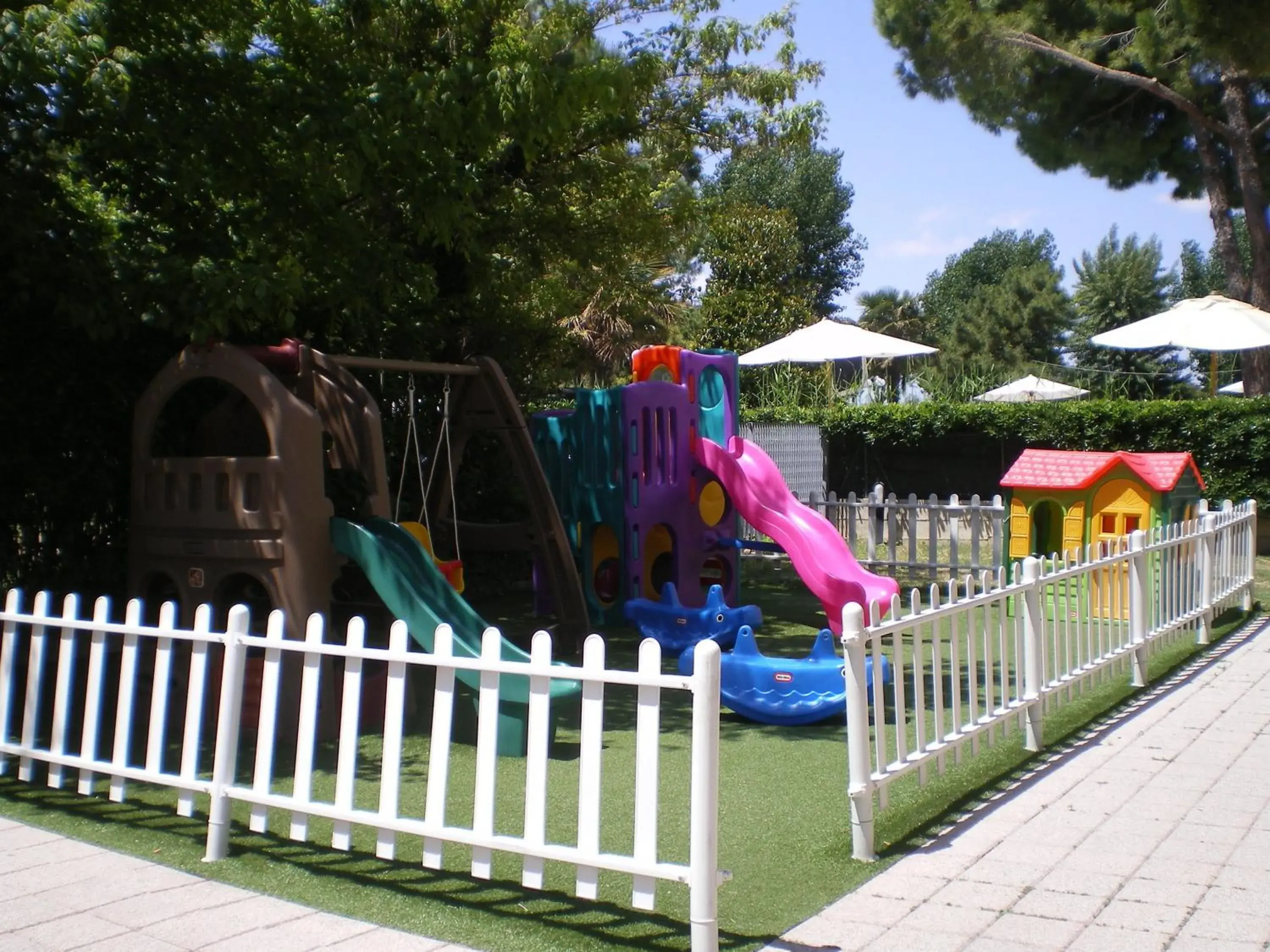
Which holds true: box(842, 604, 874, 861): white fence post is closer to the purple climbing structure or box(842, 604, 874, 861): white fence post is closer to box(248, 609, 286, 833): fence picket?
box(248, 609, 286, 833): fence picket

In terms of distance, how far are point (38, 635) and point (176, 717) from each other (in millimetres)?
1872

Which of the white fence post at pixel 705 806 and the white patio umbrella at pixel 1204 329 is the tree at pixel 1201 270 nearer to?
the white patio umbrella at pixel 1204 329

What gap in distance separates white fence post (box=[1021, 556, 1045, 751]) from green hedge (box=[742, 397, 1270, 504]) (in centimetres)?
1121

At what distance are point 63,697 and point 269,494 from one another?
1.71 metres

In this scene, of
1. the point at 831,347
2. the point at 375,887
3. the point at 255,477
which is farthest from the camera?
the point at 831,347

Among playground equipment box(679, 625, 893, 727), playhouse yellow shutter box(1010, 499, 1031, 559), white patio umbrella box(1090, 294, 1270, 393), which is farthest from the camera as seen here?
white patio umbrella box(1090, 294, 1270, 393)

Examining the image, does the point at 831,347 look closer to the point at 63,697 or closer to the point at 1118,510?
the point at 1118,510

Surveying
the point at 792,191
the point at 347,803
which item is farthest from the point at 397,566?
the point at 792,191

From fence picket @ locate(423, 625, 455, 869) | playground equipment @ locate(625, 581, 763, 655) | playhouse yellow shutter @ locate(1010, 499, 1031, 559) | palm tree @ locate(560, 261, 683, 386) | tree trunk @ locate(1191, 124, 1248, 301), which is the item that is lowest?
fence picket @ locate(423, 625, 455, 869)

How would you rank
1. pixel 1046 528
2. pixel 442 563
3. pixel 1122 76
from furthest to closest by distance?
pixel 1122 76
pixel 1046 528
pixel 442 563

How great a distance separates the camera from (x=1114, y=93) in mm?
22781

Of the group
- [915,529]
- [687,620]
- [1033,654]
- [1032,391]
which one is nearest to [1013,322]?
[1032,391]

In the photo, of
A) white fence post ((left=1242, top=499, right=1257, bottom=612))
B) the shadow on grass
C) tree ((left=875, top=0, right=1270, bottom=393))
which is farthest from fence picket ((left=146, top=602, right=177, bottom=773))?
tree ((left=875, top=0, right=1270, bottom=393))

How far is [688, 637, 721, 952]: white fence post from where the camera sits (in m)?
3.62
